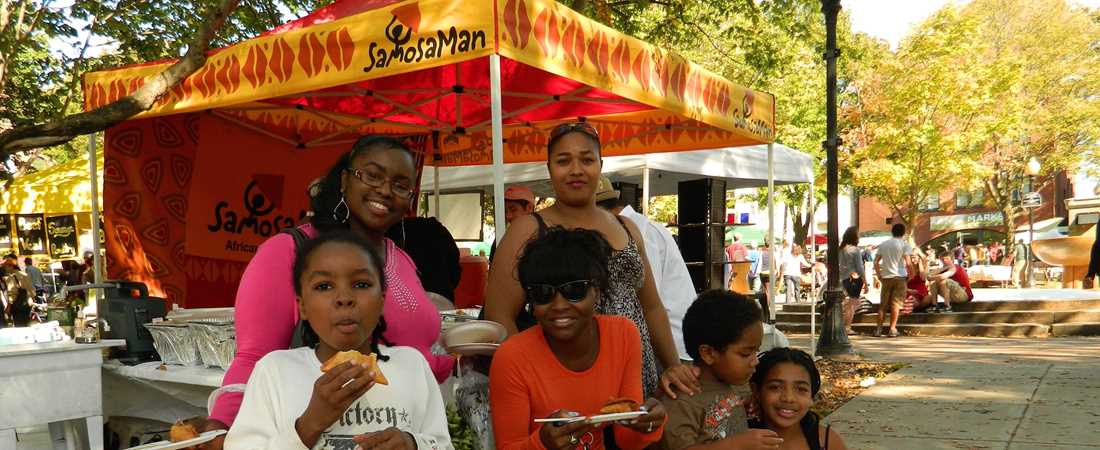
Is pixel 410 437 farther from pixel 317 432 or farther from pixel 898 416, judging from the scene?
pixel 898 416

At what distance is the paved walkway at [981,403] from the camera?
5887 mm

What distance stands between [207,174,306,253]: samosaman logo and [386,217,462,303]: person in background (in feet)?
6.64

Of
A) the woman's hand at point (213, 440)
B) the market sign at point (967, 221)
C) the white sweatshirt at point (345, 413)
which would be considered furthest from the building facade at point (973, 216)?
the woman's hand at point (213, 440)

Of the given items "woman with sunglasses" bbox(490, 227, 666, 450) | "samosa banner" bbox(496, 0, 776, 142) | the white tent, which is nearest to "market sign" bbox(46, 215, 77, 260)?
the white tent

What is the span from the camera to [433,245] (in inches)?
222

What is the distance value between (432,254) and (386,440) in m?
3.70

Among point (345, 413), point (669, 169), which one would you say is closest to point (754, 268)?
point (669, 169)

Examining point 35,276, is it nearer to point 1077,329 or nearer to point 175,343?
point 175,343

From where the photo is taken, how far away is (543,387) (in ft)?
8.27

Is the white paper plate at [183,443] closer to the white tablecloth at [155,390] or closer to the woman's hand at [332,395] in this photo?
the woman's hand at [332,395]

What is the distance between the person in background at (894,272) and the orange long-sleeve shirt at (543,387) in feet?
37.7

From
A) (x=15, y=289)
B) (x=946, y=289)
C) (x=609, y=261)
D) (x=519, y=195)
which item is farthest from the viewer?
(x=946, y=289)

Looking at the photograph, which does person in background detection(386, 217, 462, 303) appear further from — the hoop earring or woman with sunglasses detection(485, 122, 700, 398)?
the hoop earring

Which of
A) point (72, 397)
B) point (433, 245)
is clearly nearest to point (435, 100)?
point (433, 245)
